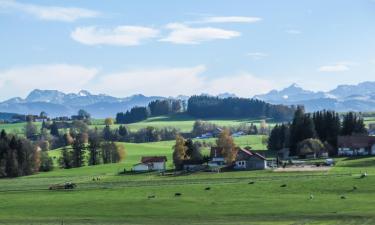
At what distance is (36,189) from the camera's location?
11181cm

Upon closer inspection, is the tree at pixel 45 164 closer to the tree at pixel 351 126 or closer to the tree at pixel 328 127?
the tree at pixel 328 127

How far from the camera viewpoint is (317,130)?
17588 cm

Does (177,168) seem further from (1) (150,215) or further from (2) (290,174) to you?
(1) (150,215)

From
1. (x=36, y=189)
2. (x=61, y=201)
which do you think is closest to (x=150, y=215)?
(x=61, y=201)

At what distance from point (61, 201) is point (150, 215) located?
19.7 m

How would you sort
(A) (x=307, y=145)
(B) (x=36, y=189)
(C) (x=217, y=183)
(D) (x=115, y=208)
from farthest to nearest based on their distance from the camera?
1. (A) (x=307, y=145)
2. (B) (x=36, y=189)
3. (C) (x=217, y=183)
4. (D) (x=115, y=208)

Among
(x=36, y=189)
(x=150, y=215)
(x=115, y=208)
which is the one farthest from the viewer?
(x=36, y=189)

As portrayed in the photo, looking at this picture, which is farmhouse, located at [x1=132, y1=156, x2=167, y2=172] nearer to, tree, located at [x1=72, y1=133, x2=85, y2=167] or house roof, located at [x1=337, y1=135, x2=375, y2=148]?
tree, located at [x1=72, y1=133, x2=85, y2=167]

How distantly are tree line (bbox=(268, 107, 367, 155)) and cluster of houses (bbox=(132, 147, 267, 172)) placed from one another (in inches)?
906

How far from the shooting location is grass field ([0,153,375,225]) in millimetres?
71688

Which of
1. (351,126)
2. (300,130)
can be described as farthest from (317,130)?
(351,126)

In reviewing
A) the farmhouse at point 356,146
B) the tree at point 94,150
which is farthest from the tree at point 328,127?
the tree at point 94,150

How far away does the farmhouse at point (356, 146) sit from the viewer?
15950cm

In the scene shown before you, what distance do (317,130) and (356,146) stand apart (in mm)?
17098
